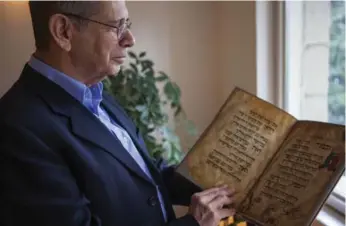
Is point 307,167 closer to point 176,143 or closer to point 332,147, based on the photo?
point 332,147

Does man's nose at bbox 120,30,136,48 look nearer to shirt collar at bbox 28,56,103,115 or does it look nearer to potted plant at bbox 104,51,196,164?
shirt collar at bbox 28,56,103,115

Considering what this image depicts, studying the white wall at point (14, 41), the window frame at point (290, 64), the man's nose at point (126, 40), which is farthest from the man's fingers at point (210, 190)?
the white wall at point (14, 41)

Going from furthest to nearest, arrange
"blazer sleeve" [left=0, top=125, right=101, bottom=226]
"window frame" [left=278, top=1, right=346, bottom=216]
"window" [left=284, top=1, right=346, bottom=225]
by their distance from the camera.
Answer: "window frame" [left=278, top=1, right=346, bottom=216] → "window" [left=284, top=1, right=346, bottom=225] → "blazer sleeve" [left=0, top=125, right=101, bottom=226]

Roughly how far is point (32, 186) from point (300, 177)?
567 millimetres

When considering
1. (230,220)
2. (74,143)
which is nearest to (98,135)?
(74,143)

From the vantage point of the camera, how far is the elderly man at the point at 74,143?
903mm

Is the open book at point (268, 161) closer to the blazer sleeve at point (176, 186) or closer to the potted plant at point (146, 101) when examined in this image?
the blazer sleeve at point (176, 186)

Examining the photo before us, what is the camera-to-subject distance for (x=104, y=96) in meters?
1.22

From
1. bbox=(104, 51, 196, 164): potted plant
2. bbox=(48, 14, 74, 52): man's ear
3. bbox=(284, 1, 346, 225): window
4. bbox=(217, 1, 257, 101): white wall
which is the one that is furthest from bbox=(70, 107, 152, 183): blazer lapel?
bbox=(217, 1, 257, 101): white wall

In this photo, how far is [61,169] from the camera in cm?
93

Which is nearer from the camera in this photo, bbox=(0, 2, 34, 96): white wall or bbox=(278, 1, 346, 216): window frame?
bbox=(278, 1, 346, 216): window frame

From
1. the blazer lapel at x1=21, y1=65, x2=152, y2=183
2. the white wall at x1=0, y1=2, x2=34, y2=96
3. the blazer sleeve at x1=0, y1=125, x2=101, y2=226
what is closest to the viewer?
the blazer sleeve at x1=0, y1=125, x2=101, y2=226

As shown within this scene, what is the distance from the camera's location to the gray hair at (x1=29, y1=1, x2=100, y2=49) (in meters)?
1.00

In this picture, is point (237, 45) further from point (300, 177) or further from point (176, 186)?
point (300, 177)
